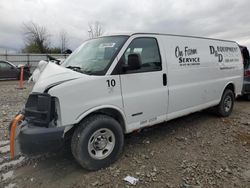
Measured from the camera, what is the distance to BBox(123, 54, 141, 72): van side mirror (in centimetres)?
341

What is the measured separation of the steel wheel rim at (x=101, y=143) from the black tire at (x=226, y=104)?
3.59 metres

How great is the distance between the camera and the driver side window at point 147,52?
145 inches

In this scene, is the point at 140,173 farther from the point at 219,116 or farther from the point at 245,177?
the point at 219,116

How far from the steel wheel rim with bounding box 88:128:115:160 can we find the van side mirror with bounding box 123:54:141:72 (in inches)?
40.0

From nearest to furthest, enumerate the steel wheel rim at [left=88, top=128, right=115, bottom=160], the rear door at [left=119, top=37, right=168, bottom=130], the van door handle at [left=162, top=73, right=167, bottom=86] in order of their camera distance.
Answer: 1. the steel wheel rim at [left=88, top=128, right=115, bottom=160]
2. the rear door at [left=119, top=37, right=168, bottom=130]
3. the van door handle at [left=162, top=73, right=167, bottom=86]

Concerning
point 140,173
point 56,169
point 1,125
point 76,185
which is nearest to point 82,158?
point 76,185

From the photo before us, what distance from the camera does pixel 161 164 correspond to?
3.55 meters

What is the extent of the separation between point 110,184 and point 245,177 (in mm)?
1946

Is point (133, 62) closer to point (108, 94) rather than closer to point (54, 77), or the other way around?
point (108, 94)

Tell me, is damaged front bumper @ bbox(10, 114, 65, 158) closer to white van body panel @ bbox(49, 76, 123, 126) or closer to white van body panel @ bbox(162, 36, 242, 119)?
white van body panel @ bbox(49, 76, 123, 126)

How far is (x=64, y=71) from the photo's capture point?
10.8ft

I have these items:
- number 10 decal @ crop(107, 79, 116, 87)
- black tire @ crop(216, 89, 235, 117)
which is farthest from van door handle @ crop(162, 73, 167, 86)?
black tire @ crop(216, 89, 235, 117)

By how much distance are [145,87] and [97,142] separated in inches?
47.7

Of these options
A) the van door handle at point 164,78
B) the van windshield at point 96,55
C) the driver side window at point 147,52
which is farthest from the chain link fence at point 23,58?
the van door handle at point 164,78
